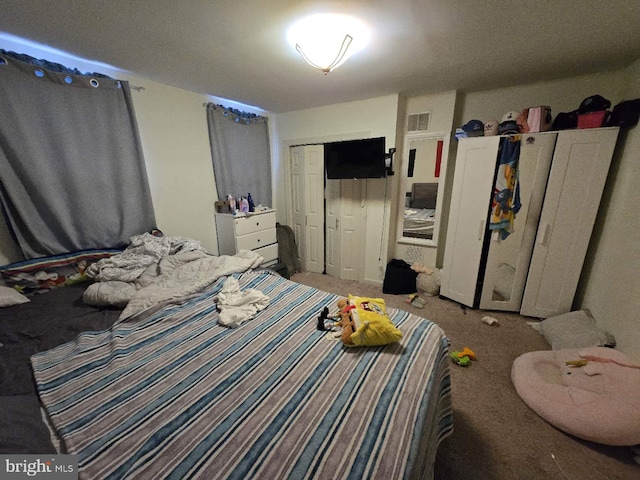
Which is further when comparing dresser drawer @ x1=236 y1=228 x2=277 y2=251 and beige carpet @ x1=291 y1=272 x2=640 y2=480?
dresser drawer @ x1=236 y1=228 x2=277 y2=251

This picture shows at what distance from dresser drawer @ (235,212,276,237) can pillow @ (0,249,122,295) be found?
1261 millimetres

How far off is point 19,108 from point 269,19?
1.86 meters

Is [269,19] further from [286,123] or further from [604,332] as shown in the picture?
[604,332]

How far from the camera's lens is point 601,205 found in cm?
223

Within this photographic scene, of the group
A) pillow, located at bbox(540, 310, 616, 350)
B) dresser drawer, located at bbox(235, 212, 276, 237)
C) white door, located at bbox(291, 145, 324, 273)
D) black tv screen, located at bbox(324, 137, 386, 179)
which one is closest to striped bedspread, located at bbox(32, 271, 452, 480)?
pillow, located at bbox(540, 310, 616, 350)

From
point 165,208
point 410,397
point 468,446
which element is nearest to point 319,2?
point 410,397

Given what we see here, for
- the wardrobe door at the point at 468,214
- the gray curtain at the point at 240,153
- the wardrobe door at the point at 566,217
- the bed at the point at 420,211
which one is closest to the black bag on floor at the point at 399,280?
the wardrobe door at the point at 468,214

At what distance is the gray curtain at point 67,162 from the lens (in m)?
1.70

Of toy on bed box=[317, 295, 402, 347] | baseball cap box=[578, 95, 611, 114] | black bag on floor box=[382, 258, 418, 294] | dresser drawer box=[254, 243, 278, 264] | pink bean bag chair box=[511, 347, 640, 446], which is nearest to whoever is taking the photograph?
toy on bed box=[317, 295, 402, 347]

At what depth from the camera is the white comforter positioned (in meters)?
1.60

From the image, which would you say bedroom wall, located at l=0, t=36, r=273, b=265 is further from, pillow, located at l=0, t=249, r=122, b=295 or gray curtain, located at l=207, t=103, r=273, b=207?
pillow, located at l=0, t=249, r=122, b=295

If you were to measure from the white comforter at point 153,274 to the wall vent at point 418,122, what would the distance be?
2.46 m

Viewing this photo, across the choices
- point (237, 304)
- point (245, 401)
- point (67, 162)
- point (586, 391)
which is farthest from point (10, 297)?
point (586, 391)

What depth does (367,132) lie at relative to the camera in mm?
3025
